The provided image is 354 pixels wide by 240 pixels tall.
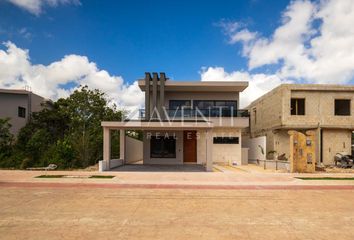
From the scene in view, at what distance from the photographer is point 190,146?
76.5ft

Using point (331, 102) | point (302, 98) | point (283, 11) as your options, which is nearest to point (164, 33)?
point (283, 11)

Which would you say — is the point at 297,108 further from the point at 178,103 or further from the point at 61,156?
the point at 61,156

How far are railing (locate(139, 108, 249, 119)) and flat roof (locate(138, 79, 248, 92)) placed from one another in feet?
6.38

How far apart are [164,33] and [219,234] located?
18098 millimetres

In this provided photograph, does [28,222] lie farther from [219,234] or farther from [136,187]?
[136,187]

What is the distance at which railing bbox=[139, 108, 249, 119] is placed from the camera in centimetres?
2208

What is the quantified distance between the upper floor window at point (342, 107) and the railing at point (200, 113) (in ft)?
30.1

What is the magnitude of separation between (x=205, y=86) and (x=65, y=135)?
51.4 feet

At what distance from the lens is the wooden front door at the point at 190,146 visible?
23.2m

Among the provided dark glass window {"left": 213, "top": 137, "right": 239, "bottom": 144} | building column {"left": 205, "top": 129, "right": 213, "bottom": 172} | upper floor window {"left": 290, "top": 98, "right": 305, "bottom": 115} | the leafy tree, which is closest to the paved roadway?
building column {"left": 205, "top": 129, "right": 213, "bottom": 172}

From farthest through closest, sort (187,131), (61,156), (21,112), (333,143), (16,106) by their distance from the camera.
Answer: (21,112)
(16,106)
(333,143)
(187,131)
(61,156)

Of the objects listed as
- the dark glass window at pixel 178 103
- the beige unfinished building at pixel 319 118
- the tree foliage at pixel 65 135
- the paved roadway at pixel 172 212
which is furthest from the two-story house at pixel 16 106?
the beige unfinished building at pixel 319 118

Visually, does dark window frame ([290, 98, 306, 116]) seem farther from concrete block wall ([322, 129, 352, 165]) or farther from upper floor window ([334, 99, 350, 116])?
upper floor window ([334, 99, 350, 116])

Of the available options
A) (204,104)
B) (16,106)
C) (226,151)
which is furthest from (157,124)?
(16,106)
